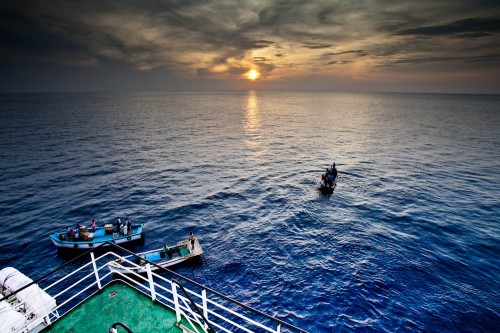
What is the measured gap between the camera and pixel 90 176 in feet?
150

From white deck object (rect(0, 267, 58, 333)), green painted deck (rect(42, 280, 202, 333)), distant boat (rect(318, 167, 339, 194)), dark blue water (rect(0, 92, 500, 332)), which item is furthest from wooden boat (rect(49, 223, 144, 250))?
distant boat (rect(318, 167, 339, 194))

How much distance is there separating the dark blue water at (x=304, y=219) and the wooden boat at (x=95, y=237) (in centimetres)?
144

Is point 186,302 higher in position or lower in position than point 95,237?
higher

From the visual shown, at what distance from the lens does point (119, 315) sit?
813 cm

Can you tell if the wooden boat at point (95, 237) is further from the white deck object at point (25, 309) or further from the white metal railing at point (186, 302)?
the white deck object at point (25, 309)

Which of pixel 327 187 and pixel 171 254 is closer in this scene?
pixel 171 254

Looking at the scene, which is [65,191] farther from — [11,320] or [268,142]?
[268,142]

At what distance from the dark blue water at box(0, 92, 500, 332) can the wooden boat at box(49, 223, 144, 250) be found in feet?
4.74

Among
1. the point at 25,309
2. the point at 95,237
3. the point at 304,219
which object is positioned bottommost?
the point at 304,219

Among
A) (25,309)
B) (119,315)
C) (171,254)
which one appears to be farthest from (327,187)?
(25,309)

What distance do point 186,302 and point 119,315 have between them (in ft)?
14.0

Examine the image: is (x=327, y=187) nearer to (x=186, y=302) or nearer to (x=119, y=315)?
(x=186, y=302)

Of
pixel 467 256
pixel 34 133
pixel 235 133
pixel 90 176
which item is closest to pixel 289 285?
pixel 467 256

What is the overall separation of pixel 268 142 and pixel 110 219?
54.1 m
